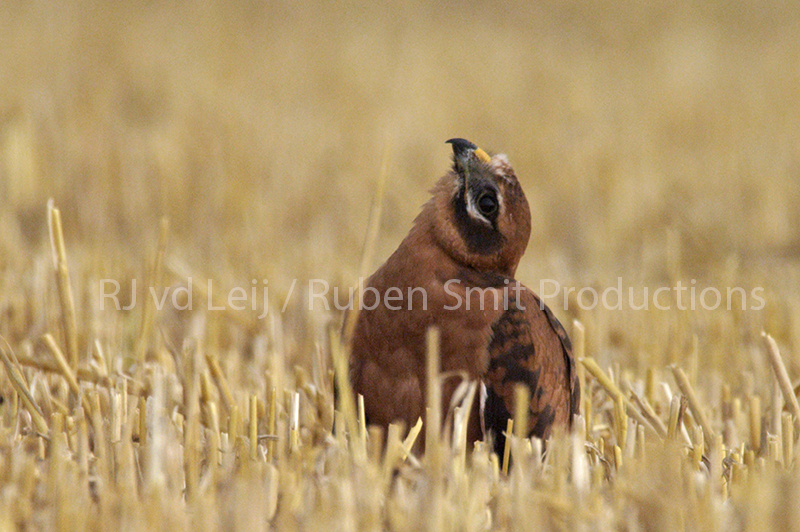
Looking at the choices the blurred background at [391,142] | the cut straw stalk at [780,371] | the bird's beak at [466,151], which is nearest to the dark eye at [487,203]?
the bird's beak at [466,151]

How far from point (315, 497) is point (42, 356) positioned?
2021 millimetres

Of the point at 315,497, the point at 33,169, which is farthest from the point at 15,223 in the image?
the point at 315,497

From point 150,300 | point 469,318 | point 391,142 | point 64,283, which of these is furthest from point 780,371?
point 391,142

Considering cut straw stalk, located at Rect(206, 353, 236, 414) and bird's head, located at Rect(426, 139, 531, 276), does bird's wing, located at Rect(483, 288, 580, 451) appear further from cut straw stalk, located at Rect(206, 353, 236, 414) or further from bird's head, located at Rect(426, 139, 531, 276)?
cut straw stalk, located at Rect(206, 353, 236, 414)

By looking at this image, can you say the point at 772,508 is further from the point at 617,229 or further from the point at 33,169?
the point at 33,169

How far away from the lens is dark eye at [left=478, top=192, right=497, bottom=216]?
9.62ft

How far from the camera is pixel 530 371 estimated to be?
9.36 feet

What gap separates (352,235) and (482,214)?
13.3 ft

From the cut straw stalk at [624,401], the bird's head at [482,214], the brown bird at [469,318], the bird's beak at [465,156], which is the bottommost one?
the cut straw stalk at [624,401]

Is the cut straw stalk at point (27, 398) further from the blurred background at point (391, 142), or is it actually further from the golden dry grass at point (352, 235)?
the blurred background at point (391, 142)

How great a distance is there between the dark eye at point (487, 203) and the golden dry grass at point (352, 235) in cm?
32

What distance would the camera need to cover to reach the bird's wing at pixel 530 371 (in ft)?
9.20

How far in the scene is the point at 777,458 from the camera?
2.59 meters

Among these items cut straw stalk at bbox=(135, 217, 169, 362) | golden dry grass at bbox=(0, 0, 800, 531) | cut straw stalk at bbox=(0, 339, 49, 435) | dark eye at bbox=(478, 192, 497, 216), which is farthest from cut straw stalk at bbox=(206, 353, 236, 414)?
dark eye at bbox=(478, 192, 497, 216)
